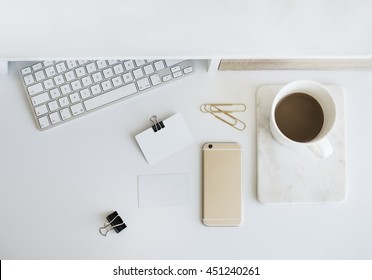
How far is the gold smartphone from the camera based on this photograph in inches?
27.5

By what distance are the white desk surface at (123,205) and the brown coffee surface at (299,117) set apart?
6 centimetres

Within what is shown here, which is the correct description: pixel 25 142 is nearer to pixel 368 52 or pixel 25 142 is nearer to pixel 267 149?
pixel 267 149

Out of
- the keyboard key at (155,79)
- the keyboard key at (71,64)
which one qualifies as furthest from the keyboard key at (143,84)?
the keyboard key at (71,64)

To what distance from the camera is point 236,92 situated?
720mm

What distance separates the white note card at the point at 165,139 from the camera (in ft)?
2.32

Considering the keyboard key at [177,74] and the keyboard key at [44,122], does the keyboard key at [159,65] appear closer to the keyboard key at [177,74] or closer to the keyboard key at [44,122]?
the keyboard key at [177,74]

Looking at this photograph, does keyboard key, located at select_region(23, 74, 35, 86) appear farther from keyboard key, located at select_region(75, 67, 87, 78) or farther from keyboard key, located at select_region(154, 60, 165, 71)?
keyboard key, located at select_region(154, 60, 165, 71)

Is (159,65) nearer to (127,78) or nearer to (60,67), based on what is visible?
(127,78)

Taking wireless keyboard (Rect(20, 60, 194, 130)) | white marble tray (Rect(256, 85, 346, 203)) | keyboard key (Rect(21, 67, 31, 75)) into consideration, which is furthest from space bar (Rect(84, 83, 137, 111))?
white marble tray (Rect(256, 85, 346, 203))

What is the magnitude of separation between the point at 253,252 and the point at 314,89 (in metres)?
0.29

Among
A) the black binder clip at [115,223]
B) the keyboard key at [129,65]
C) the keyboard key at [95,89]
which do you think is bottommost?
the black binder clip at [115,223]

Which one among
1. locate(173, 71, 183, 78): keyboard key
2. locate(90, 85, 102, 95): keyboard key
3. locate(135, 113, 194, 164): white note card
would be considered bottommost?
locate(135, 113, 194, 164): white note card

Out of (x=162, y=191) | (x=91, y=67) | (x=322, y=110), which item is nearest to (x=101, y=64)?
→ (x=91, y=67)

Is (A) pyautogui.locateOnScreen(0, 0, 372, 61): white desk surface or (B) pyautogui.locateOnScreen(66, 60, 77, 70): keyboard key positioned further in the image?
(B) pyautogui.locateOnScreen(66, 60, 77, 70): keyboard key
